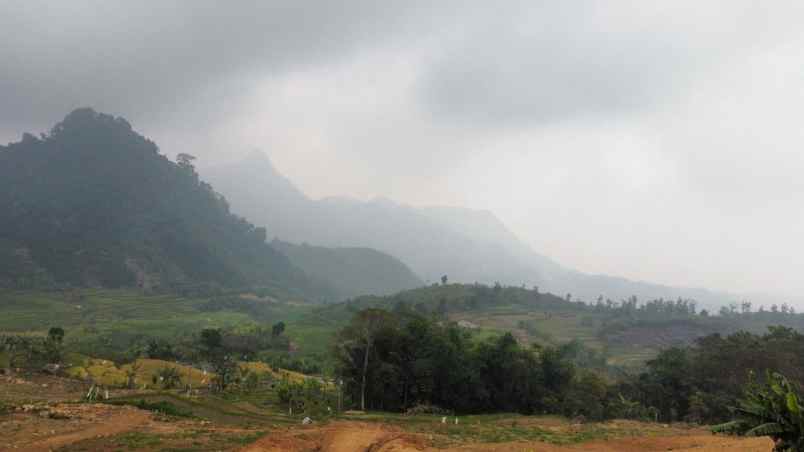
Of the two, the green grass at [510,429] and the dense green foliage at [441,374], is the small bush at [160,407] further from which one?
the dense green foliage at [441,374]

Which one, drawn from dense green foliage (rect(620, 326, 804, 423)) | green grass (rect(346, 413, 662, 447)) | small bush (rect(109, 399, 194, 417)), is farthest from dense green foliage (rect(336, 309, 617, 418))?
small bush (rect(109, 399, 194, 417))

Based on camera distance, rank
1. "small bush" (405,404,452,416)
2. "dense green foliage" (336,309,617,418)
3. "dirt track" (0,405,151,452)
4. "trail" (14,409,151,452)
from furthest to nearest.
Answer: "dense green foliage" (336,309,617,418) < "small bush" (405,404,452,416) < "dirt track" (0,405,151,452) < "trail" (14,409,151,452)

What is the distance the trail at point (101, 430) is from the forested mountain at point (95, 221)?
128 metres

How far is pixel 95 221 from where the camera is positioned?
168500mm

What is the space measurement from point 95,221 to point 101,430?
172927 mm

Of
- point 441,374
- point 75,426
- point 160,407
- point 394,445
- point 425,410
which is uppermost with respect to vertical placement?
point 394,445

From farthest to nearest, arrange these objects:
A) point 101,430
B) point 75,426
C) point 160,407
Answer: point 160,407 < point 75,426 < point 101,430

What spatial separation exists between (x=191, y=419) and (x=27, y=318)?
9200cm

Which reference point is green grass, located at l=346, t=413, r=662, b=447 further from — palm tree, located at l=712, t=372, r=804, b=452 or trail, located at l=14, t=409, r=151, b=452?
trail, located at l=14, t=409, r=151, b=452

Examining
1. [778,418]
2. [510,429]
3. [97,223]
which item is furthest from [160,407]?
[97,223]

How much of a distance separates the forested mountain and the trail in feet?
422

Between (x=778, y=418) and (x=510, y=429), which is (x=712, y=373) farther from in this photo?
(x=778, y=418)

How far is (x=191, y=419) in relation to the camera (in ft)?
81.8

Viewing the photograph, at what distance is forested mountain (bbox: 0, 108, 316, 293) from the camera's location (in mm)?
144500
